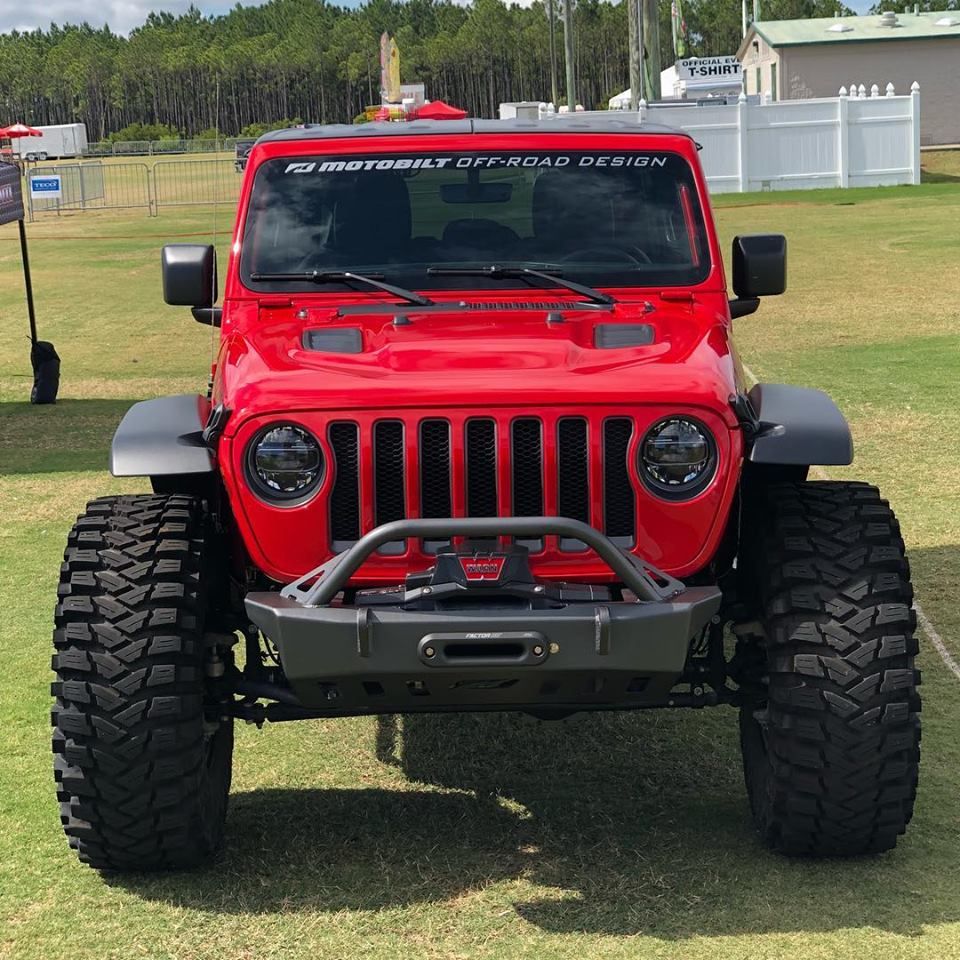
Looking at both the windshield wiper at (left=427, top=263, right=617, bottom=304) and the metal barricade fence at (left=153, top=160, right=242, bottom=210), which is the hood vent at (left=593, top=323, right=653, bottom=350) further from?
the metal barricade fence at (left=153, top=160, right=242, bottom=210)

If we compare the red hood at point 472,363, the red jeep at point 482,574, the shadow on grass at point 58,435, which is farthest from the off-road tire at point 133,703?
the shadow on grass at point 58,435

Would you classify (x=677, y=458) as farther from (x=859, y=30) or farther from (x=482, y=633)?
(x=859, y=30)

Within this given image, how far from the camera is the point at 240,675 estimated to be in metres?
4.69

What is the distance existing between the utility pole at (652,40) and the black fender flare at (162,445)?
34.0 meters

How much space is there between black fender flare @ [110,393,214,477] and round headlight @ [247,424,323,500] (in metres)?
0.19

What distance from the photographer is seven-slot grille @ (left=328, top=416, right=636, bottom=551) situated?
4414 millimetres

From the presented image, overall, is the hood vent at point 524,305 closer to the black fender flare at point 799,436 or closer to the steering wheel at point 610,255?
the steering wheel at point 610,255

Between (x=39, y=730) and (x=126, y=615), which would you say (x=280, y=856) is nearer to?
(x=126, y=615)

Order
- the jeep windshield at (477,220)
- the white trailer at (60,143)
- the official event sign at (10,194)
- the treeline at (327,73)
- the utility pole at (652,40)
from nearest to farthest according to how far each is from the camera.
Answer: the jeep windshield at (477,220)
the official event sign at (10,194)
the utility pole at (652,40)
the white trailer at (60,143)
the treeline at (327,73)

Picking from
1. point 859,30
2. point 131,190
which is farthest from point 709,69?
point 131,190

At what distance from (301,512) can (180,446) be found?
454 millimetres

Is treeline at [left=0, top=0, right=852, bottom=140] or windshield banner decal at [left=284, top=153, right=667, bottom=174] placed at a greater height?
treeline at [left=0, top=0, right=852, bottom=140]

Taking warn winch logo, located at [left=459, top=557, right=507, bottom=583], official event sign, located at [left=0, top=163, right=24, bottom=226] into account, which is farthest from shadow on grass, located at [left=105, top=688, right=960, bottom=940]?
official event sign, located at [left=0, top=163, right=24, bottom=226]

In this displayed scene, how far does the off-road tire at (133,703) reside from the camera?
14.3 ft
